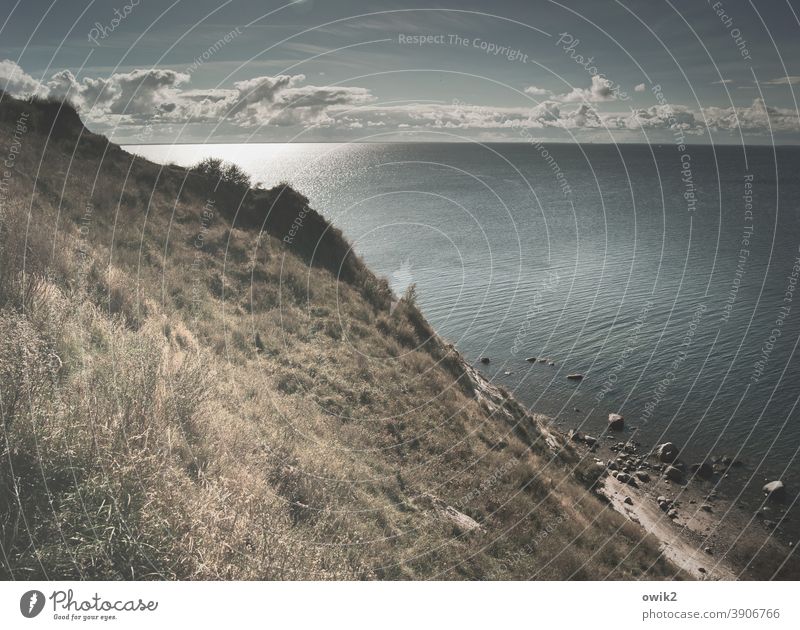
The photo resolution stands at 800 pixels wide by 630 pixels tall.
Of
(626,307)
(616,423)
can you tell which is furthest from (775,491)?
(626,307)

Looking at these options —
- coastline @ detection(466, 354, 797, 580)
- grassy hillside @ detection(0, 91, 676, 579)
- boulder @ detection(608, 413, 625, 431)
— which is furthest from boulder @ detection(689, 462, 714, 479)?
grassy hillside @ detection(0, 91, 676, 579)

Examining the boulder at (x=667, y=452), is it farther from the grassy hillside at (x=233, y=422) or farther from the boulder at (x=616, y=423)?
the grassy hillside at (x=233, y=422)

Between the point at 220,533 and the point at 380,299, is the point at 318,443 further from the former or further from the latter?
the point at 380,299

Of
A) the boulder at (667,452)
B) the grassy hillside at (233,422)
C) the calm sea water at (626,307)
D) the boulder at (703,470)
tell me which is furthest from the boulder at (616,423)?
the grassy hillside at (233,422)

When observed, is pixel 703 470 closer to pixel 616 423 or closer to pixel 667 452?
pixel 667 452

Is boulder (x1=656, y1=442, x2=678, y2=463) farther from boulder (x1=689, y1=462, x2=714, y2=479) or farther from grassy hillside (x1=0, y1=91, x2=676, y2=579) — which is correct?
grassy hillside (x1=0, y1=91, x2=676, y2=579)
